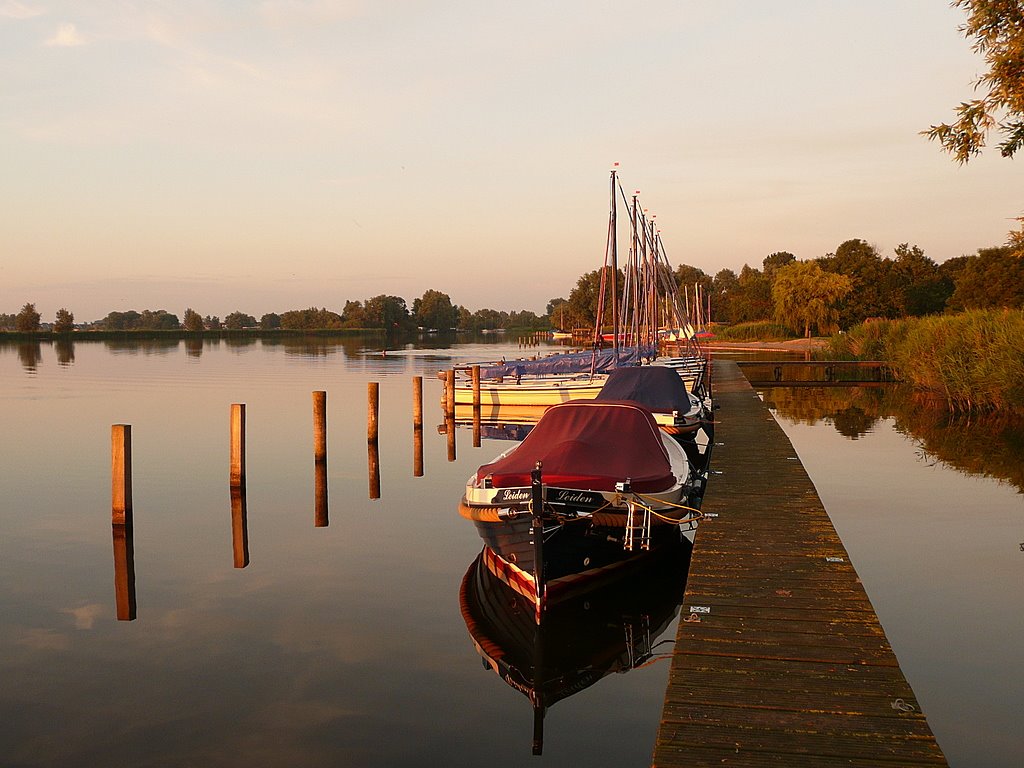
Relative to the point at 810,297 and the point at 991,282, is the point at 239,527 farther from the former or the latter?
the point at 810,297

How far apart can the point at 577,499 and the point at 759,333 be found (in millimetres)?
98319

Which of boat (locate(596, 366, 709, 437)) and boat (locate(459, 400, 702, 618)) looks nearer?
boat (locate(459, 400, 702, 618))

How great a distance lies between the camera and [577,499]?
12570 mm

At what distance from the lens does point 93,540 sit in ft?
59.6

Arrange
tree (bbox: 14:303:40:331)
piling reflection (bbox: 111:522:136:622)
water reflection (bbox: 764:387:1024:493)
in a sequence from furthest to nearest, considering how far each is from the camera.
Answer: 1. tree (bbox: 14:303:40:331)
2. water reflection (bbox: 764:387:1024:493)
3. piling reflection (bbox: 111:522:136:622)

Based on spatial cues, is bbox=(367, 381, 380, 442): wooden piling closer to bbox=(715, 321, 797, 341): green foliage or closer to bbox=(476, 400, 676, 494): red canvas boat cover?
bbox=(476, 400, 676, 494): red canvas boat cover

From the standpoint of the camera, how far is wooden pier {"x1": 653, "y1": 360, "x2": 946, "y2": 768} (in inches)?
268

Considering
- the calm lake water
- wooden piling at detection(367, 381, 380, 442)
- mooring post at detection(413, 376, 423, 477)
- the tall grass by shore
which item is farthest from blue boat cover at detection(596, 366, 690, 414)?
the tall grass by shore

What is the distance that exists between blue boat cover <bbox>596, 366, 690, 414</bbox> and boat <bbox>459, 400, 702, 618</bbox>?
11.2m

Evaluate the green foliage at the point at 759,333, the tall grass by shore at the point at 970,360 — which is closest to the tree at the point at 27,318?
the green foliage at the point at 759,333

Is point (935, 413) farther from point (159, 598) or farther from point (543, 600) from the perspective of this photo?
point (159, 598)

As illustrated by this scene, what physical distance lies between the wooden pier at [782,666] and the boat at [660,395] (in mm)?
12321

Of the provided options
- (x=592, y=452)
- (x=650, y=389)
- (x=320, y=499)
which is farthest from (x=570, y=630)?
(x=650, y=389)

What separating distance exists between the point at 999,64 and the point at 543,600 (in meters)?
17.5
